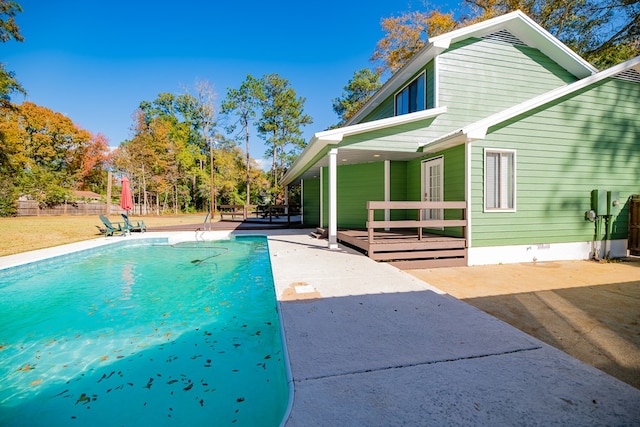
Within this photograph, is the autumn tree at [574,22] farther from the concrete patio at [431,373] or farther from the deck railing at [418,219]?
the concrete patio at [431,373]

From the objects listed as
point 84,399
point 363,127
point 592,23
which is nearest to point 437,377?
point 84,399

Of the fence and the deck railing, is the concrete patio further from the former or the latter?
the fence

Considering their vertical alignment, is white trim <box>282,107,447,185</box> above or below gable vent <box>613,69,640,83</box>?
below

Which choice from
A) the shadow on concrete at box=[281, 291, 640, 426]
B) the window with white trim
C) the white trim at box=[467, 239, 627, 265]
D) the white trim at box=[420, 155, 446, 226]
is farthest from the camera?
the white trim at box=[420, 155, 446, 226]

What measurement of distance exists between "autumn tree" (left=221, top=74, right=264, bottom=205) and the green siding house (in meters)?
26.1

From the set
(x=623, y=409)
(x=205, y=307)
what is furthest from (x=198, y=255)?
(x=623, y=409)

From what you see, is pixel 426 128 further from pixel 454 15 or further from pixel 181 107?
pixel 181 107

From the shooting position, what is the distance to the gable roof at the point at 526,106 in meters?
6.27

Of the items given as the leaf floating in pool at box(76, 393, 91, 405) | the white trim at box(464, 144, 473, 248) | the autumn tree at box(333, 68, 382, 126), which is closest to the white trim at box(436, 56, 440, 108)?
the white trim at box(464, 144, 473, 248)

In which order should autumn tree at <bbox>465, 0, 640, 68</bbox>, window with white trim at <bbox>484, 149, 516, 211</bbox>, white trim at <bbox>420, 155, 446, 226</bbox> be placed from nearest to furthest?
window with white trim at <bbox>484, 149, 516, 211</bbox>
white trim at <bbox>420, 155, 446, 226</bbox>
autumn tree at <bbox>465, 0, 640, 68</bbox>

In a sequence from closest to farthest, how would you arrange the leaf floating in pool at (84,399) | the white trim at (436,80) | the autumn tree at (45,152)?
the leaf floating in pool at (84,399) < the white trim at (436,80) < the autumn tree at (45,152)

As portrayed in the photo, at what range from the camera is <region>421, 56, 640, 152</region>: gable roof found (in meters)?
6.27

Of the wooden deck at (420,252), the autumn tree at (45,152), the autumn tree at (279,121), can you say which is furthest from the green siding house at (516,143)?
the autumn tree at (45,152)

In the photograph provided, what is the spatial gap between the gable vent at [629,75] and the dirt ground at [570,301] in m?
4.84
